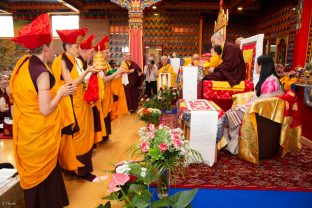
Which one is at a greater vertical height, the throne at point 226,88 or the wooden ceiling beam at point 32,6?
the wooden ceiling beam at point 32,6

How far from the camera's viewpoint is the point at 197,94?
4.45 metres

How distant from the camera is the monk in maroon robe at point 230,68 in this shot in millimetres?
4266

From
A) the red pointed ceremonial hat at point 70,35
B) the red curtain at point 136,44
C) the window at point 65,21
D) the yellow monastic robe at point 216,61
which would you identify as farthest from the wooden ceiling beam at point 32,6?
the red pointed ceremonial hat at point 70,35

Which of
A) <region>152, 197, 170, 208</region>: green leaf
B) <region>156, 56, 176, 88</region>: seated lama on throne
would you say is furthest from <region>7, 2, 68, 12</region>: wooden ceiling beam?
<region>152, 197, 170, 208</region>: green leaf

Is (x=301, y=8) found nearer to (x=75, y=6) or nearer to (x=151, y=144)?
(x=151, y=144)

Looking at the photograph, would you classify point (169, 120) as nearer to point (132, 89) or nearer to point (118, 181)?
point (132, 89)

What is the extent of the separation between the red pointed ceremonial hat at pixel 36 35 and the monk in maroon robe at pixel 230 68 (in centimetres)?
299

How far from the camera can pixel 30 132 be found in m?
1.99

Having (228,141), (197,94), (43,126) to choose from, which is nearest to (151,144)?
(43,126)

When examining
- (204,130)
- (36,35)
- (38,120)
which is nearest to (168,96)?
(204,130)

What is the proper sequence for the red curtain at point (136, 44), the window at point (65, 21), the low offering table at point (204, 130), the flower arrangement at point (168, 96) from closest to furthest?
→ the low offering table at point (204, 130), the flower arrangement at point (168, 96), the red curtain at point (136, 44), the window at point (65, 21)

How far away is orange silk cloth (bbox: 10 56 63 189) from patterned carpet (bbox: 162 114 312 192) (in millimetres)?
1133

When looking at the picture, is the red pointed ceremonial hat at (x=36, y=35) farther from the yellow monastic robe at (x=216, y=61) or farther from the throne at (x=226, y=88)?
the yellow monastic robe at (x=216, y=61)

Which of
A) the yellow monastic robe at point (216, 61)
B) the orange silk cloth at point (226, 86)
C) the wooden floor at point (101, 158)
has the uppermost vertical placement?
the yellow monastic robe at point (216, 61)
